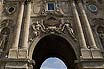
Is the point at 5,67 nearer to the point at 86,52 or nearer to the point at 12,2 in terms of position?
the point at 86,52

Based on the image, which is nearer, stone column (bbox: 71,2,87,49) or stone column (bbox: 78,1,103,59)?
stone column (bbox: 78,1,103,59)

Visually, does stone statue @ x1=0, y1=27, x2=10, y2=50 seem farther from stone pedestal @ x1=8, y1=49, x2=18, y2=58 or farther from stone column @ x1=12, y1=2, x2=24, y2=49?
stone pedestal @ x1=8, y1=49, x2=18, y2=58

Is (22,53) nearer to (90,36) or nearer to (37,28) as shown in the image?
(37,28)

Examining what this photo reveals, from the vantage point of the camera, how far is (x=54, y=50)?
2192cm

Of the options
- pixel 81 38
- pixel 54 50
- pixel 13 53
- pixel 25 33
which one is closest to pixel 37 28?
pixel 25 33

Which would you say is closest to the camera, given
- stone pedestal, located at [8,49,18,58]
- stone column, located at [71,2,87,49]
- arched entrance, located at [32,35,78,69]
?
stone pedestal, located at [8,49,18,58]

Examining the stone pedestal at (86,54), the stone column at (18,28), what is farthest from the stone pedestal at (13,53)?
the stone pedestal at (86,54)

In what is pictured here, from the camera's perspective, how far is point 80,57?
1611 centimetres

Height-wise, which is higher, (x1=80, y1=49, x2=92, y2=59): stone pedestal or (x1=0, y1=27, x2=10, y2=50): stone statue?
(x1=0, y1=27, x2=10, y2=50): stone statue

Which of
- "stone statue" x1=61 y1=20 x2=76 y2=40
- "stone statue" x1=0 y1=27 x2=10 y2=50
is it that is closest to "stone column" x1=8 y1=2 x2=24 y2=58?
"stone statue" x1=0 y1=27 x2=10 y2=50

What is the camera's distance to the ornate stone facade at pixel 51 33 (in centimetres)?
1625

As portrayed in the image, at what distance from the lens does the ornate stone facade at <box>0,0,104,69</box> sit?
1625 centimetres

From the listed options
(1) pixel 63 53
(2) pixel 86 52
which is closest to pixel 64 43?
(1) pixel 63 53

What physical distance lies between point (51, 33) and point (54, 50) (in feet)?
13.0
